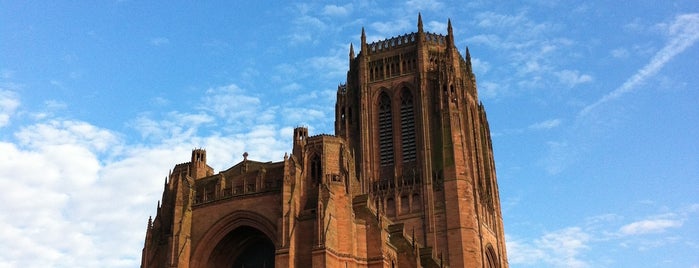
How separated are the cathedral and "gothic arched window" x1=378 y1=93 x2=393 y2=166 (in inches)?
3.3

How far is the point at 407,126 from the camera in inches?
2402

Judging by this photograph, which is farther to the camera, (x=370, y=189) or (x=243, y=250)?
(x=370, y=189)

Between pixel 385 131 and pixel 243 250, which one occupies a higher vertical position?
pixel 385 131

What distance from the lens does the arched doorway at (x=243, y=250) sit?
37.3 meters

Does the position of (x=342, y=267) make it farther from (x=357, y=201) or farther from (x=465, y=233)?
(x=465, y=233)

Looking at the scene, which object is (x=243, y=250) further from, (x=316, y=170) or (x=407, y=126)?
(x=407, y=126)

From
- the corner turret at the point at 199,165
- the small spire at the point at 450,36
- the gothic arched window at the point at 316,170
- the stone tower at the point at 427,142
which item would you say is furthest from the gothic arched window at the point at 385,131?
the gothic arched window at the point at 316,170

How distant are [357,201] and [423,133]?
818 inches

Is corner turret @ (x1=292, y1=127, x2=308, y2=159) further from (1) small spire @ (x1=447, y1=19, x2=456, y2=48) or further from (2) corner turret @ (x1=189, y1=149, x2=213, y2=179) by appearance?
(1) small spire @ (x1=447, y1=19, x2=456, y2=48)

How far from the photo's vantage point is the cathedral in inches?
1403

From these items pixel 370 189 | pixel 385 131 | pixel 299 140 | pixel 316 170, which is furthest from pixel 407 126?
pixel 316 170

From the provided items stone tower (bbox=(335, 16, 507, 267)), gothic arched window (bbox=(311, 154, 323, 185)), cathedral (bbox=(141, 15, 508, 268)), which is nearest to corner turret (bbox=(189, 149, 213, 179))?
cathedral (bbox=(141, 15, 508, 268))

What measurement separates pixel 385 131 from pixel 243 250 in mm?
25143

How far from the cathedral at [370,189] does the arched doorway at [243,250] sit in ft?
0.20
